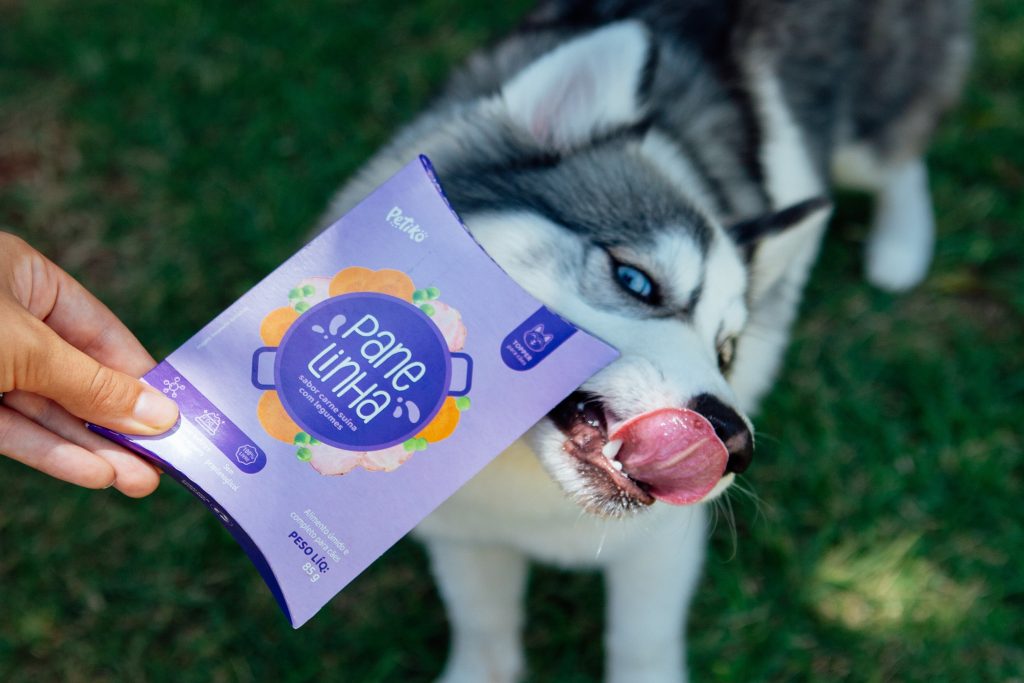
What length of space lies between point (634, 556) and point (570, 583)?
0.57 m

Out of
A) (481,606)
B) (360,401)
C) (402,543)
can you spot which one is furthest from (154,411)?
(402,543)

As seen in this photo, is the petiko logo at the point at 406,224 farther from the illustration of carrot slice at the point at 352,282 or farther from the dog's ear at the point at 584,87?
the dog's ear at the point at 584,87

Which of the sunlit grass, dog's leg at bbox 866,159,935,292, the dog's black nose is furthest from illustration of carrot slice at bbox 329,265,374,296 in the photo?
dog's leg at bbox 866,159,935,292

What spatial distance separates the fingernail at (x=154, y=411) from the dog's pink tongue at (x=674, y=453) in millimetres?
761

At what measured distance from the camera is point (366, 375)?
1614 millimetres

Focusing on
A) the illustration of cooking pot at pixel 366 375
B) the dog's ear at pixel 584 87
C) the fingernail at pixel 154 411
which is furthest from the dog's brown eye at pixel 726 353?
the fingernail at pixel 154 411

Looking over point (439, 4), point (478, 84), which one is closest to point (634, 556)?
point (478, 84)

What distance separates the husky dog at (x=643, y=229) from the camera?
171cm

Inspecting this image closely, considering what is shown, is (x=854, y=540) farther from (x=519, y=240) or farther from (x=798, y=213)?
(x=519, y=240)

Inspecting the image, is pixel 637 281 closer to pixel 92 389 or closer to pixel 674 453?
pixel 674 453

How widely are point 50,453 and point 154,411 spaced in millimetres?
255

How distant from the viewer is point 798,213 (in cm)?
211

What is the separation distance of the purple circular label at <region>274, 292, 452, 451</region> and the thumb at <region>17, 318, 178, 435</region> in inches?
8.5

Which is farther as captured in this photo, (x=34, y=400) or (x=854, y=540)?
(x=854, y=540)
